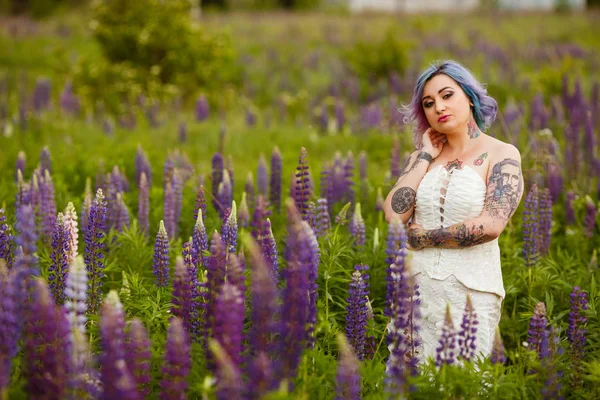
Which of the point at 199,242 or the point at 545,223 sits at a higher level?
the point at 199,242

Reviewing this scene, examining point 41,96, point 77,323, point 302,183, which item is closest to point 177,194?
point 302,183

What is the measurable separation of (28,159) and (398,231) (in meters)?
5.13

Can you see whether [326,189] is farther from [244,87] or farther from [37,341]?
[244,87]

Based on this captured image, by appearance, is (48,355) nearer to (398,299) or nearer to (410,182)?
(398,299)

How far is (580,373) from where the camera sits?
131 inches

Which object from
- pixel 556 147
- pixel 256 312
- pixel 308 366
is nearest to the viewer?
pixel 256 312

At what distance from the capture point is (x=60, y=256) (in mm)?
3424

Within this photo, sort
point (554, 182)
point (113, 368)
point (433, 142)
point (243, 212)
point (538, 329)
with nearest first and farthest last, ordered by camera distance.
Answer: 1. point (113, 368)
2. point (538, 329)
3. point (433, 142)
4. point (243, 212)
5. point (554, 182)

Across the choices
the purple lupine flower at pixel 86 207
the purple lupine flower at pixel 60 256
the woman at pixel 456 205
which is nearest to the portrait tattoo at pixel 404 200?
the woman at pixel 456 205

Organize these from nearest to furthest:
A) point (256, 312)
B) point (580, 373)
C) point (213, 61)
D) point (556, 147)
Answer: point (256, 312) < point (580, 373) < point (556, 147) < point (213, 61)

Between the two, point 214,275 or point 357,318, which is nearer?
point 214,275

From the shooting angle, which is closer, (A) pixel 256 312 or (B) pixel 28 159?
(A) pixel 256 312

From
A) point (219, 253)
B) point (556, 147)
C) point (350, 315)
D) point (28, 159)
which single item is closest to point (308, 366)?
point (350, 315)

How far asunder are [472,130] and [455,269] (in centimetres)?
83
